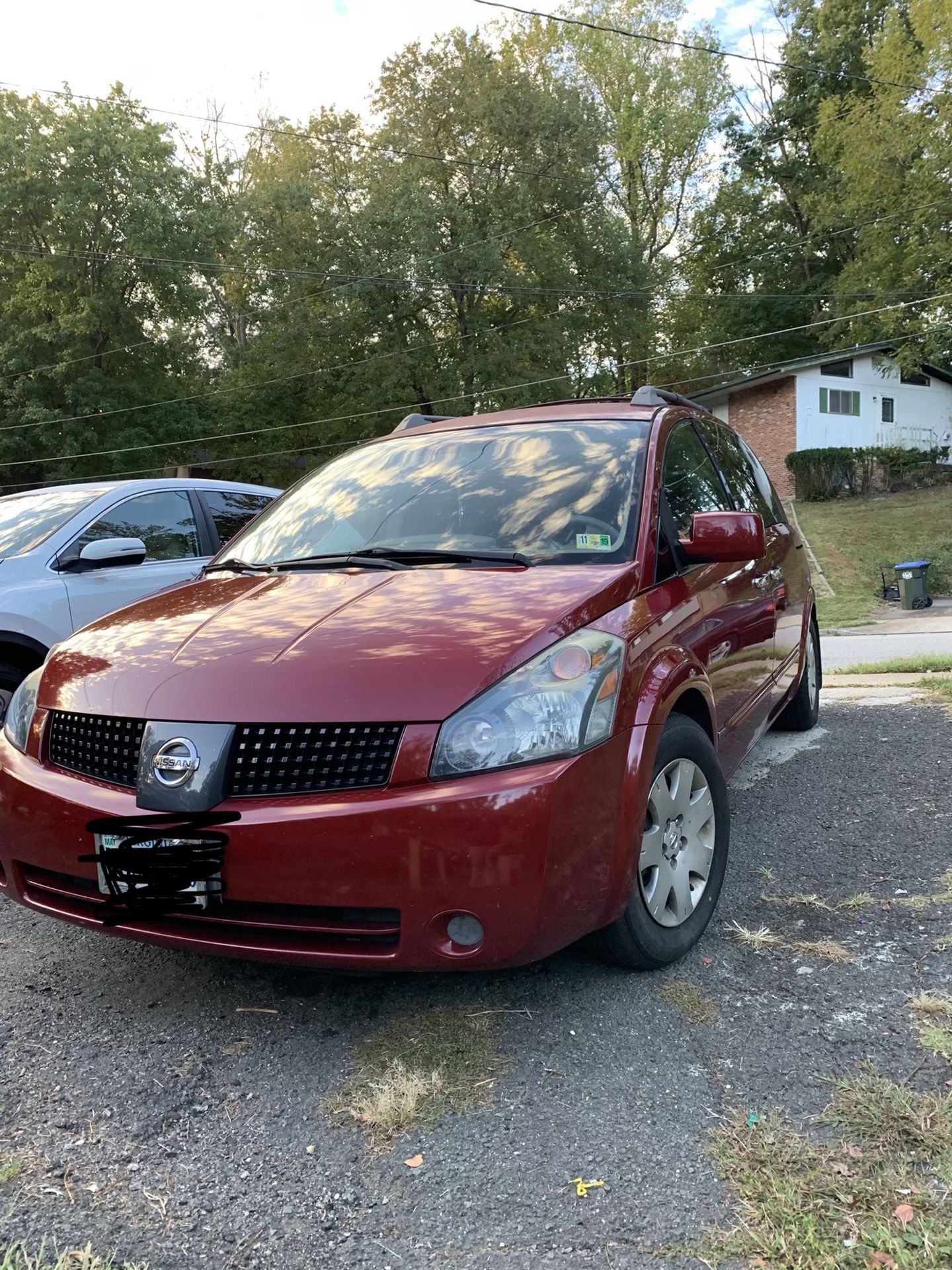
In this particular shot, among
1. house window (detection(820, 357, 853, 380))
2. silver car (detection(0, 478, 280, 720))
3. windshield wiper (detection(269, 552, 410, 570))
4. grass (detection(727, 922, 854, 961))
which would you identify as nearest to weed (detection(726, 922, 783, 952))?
grass (detection(727, 922, 854, 961))

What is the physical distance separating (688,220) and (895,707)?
45028 millimetres

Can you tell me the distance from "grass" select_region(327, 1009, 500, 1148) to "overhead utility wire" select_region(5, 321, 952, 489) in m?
29.4

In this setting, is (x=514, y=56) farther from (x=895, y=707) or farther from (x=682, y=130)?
(x=895, y=707)

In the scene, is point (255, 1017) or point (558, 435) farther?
point (558, 435)

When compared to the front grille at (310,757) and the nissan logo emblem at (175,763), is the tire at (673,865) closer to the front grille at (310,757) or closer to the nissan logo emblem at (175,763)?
the front grille at (310,757)

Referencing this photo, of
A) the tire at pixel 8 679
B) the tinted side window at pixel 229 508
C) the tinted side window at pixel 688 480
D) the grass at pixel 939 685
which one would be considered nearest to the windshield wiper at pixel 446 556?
the tinted side window at pixel 688 480

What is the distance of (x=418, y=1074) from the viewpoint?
7.24 feet

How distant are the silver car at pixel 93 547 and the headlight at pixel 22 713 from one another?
2164 mm

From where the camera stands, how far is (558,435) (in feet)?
12.0

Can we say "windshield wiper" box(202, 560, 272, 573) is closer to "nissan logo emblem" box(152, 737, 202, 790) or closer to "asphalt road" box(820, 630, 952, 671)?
"nissan logo emblem" box(152, 737, 202, 790)

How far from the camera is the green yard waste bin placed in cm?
1852

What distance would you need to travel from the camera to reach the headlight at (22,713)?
9.11 ft

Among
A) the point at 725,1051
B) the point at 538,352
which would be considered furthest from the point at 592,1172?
the point at 538,352

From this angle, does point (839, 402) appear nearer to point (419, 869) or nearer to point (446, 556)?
point (446, 556)
